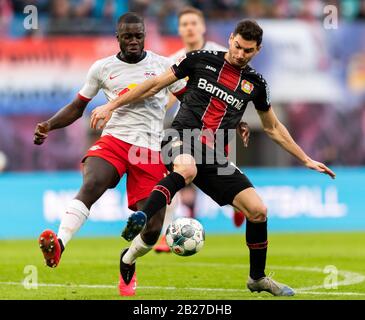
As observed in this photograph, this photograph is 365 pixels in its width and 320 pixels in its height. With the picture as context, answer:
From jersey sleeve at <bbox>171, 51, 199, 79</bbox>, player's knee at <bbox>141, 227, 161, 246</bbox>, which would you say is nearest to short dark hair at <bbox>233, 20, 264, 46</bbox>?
jersey sleeve at <bbox>171, 51, 199, 79</bbox>

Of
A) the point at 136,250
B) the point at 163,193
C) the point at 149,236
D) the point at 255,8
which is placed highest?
the point at 255,8

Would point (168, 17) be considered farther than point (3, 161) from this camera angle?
Yes

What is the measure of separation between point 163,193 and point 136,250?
106 cm

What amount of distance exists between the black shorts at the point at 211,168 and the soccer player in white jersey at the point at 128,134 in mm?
478

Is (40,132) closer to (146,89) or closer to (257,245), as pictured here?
(146,89)

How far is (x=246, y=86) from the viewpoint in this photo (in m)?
8.52

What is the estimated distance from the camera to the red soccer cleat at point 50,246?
774 centimetres

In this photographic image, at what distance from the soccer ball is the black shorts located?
34 centimetres

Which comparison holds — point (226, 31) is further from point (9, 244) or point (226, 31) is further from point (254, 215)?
point (254, 215)

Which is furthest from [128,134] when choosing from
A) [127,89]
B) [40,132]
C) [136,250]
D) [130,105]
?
[136,250]

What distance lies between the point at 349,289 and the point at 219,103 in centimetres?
207

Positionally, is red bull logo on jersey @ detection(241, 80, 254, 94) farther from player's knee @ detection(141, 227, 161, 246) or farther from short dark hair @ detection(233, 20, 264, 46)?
player's knee @ detection(141, 227, 161, 246)

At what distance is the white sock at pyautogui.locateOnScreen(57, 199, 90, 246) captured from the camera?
8164 mm
